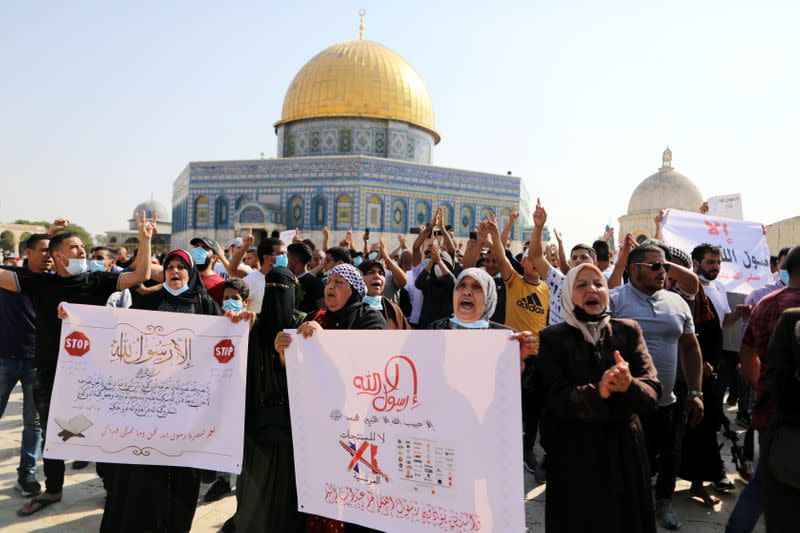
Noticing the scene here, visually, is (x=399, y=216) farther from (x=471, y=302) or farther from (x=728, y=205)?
(x=471, y=302)

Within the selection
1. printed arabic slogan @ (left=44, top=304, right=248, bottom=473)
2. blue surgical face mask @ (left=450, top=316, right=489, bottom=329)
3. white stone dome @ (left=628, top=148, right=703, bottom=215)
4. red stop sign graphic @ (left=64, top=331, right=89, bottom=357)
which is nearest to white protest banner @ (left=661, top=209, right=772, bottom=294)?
blue surgical face mask @ (left=450, top=316, right=489, bottom=329)

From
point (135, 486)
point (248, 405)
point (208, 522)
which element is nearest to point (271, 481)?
point (248, 405)

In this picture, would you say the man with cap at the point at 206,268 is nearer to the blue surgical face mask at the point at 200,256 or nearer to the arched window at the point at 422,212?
the blue surgical face mask at the point at 200,256

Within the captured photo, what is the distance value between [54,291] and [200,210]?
3283cm

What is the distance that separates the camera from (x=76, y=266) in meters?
4.11

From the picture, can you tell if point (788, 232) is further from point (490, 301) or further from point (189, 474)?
point (189, 474)

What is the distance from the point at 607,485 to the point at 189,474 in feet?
7.87

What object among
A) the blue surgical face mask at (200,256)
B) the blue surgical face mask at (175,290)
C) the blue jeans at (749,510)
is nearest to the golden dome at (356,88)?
the blue surgical face mask at (200,256)

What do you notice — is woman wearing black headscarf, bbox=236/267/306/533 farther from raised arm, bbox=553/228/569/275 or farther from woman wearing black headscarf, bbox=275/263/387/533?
raised arm, bbox=553/228/569/275

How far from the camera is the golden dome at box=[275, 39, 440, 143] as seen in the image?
34938 mm

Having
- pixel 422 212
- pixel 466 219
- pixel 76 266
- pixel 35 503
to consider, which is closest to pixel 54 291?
pixel 76 266

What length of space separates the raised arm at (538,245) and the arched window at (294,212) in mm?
29566

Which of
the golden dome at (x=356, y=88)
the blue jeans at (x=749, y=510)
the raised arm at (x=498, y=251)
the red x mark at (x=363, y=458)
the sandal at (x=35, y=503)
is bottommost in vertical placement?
the sandal at (x=35, y=503)

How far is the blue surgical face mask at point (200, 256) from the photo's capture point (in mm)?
5184
